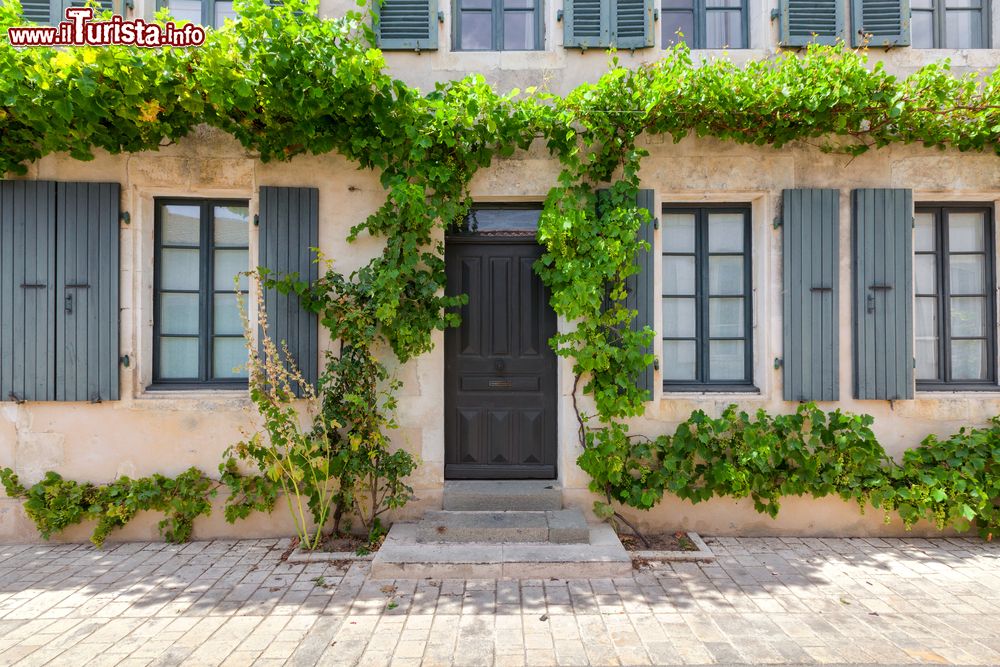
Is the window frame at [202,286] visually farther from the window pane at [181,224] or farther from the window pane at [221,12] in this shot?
the window pane at [221,12]

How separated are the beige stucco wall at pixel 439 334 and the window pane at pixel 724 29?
186 millimetres

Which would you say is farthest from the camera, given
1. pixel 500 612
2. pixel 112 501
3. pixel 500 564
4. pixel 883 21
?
pixel 883 21

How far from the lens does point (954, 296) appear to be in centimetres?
487

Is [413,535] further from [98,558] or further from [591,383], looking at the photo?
[98,558]

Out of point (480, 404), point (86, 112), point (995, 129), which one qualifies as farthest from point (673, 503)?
point (86, 112)

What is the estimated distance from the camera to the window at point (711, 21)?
4852 mm

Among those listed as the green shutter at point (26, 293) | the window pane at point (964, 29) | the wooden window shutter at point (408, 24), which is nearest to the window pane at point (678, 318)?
the wooden window shutter at point (408, 24)

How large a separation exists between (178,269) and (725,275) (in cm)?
474

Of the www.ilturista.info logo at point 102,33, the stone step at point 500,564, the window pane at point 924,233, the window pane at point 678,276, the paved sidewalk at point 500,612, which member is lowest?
the paved sidewalk at point 500,612

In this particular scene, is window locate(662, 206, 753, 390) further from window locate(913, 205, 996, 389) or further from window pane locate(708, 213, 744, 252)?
window locate(913, 205, 996, 389)

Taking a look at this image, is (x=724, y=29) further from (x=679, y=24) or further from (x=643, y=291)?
(x=643, y=291)

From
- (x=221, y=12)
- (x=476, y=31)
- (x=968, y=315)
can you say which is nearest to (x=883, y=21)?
(x=968, y=315)

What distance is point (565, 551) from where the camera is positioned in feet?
12.9

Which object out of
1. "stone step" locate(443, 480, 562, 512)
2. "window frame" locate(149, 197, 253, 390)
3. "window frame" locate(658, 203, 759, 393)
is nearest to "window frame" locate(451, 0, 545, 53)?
"window frame" locate(658, 203, 759, 393)
